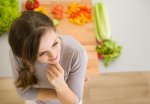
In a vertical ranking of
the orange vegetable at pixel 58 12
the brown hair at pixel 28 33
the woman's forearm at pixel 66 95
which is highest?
the brown hair at pixel 28 33

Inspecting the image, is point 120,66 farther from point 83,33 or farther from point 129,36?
point 83,33

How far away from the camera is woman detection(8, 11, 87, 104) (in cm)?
66

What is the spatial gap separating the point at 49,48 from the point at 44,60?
8 centimetres

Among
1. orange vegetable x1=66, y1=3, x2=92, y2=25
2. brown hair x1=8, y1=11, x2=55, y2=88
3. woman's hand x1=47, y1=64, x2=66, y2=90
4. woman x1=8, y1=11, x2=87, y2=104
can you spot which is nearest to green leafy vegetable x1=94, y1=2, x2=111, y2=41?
orange vegetable x1=66, y1=3, x2=92, y2=25

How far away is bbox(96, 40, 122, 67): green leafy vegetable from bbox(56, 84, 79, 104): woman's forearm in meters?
0.68

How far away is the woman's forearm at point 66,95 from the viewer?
856 mm

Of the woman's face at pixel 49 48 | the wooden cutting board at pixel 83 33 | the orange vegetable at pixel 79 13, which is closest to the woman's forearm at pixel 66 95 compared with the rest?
the woman's face at pixel 49 48

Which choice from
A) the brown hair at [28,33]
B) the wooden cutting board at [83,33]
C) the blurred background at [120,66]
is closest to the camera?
the brown hair at [28,33]

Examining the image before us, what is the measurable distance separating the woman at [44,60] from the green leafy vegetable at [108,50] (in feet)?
1.89

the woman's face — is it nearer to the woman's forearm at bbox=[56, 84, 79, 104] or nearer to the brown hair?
the brown hair

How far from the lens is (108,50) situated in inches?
61.4

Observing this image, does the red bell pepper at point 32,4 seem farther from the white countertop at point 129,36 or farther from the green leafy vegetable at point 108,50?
the green leafy vegetable at point 108,50

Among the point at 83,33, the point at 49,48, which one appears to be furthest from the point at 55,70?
the point at 83,33

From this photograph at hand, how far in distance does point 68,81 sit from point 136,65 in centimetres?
84
